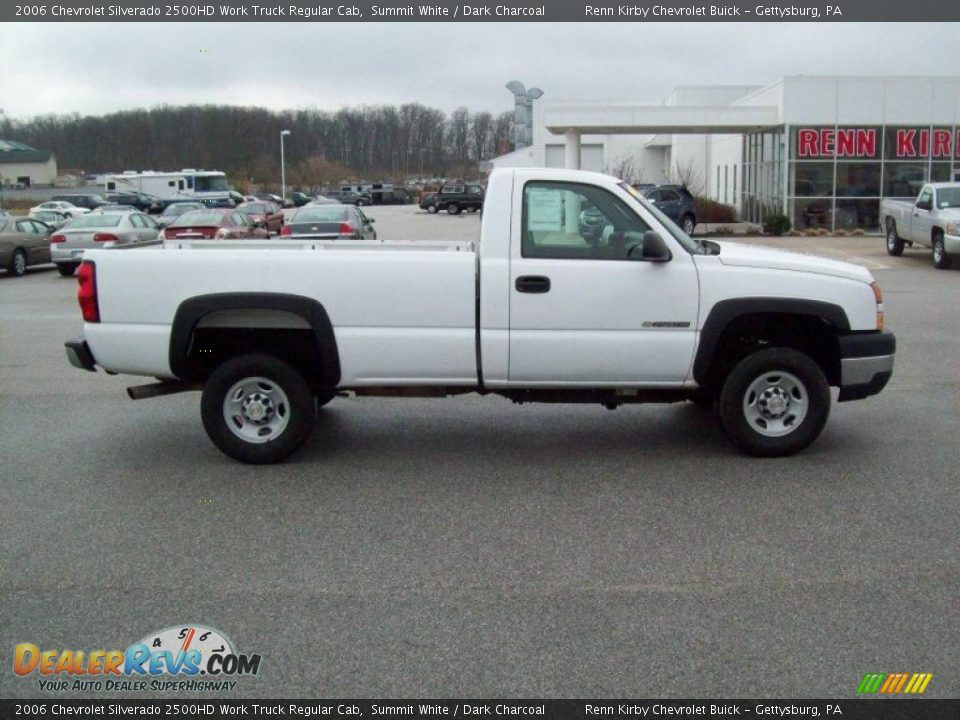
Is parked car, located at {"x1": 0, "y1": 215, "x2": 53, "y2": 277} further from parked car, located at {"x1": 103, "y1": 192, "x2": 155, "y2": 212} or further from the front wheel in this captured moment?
parked car, located at {"x1": 103, "y1": 192, "x2": 155, "y2": 212}

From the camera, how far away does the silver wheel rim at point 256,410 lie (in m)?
7.31

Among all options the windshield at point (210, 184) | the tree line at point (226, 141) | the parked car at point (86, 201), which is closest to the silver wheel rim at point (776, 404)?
the parked car at point (86, 201)

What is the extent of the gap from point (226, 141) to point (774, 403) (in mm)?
124378

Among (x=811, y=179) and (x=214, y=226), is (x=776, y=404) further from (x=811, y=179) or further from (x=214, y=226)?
(x=811, y=179)

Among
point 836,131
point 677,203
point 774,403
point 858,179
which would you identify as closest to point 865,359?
point 774,403

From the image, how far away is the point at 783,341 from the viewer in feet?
25.1

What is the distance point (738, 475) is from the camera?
7090 millimetres

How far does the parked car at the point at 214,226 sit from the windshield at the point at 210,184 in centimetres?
5239

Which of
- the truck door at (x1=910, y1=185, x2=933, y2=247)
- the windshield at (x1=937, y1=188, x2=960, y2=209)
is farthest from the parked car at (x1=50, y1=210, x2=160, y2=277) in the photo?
the windshield at (x1=937, y1=188, x2=960, y2=209)

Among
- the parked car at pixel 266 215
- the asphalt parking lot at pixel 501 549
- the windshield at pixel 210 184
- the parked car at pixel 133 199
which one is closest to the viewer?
the asphalt parking lot at pixel 501 549

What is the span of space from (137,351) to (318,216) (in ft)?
59.3

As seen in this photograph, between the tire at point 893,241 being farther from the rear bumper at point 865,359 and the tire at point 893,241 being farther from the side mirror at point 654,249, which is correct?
the side mirror at point 654,249

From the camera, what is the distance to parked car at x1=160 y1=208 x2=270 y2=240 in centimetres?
2362

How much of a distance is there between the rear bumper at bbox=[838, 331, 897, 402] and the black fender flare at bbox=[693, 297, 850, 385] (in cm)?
27
